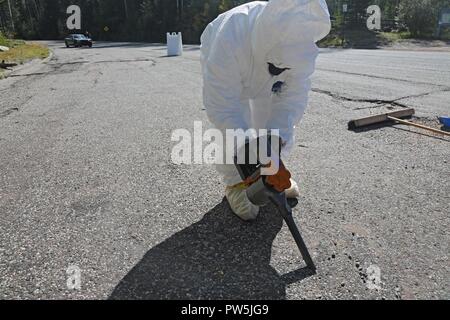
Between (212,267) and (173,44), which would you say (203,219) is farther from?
(173,44)

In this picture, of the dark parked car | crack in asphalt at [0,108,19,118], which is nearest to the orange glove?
crack in asphalt at [0,108,19,118]

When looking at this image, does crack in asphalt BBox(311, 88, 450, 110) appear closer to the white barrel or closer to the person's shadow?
the person's shadow

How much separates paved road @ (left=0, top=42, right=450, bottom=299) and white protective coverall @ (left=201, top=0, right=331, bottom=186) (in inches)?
25.4

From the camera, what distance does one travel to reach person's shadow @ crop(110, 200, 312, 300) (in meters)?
1.83

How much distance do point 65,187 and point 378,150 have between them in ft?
9.28

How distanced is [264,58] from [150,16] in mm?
44415

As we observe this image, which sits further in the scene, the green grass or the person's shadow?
the green grass

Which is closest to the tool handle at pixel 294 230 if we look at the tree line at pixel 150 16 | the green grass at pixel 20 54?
the green grass at pixel 20 54

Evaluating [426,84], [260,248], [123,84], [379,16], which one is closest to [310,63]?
[260,248]

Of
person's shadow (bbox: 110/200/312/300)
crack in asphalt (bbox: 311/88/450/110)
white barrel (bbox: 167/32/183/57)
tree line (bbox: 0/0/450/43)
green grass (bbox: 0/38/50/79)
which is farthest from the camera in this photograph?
tree line (bbox: 0/0/450/43)

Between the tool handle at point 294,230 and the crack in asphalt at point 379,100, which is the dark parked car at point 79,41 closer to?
the crack in asphalt at point 379,100

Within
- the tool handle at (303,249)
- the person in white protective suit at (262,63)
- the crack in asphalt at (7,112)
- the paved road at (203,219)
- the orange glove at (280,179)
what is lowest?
the crack in asphalt at (7,112)

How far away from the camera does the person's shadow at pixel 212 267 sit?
6.00ft
